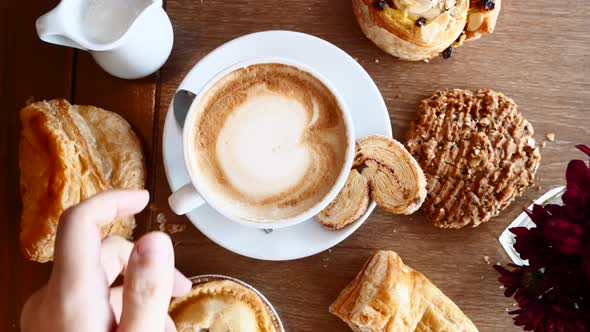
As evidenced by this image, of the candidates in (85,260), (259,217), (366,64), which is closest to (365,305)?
(259,217)

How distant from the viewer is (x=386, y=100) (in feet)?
4.37

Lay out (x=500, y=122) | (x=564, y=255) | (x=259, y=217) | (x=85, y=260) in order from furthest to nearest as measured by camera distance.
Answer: (x=500, y=122), (x=259, y=217), (x=564, y=255), (x=85, y=260)

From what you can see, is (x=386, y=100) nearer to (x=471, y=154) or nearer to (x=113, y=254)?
(x=471, y=154)

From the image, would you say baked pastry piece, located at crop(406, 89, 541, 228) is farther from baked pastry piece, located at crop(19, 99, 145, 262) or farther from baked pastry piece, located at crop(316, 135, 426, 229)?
baked pastry piece, located at crop(19, 99, 145, 262)

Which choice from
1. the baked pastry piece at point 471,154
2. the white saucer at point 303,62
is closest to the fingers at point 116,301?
the white saucer at point 303,62

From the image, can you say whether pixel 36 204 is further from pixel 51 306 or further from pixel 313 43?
pixel 313 43

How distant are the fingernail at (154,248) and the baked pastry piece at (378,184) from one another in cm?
46

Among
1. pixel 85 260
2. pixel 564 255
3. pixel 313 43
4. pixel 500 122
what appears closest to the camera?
pixel 85 260

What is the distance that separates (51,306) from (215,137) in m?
0.43

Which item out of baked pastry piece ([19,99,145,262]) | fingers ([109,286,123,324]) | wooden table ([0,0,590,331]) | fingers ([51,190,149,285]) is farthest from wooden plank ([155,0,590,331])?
fingers ([51,190,149,285])

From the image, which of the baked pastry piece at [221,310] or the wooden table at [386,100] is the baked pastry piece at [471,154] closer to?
the wooden table at [386,100]

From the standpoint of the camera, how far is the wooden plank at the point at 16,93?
134 cm

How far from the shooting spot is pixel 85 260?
0.76m

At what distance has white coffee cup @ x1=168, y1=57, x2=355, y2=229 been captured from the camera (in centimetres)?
105
